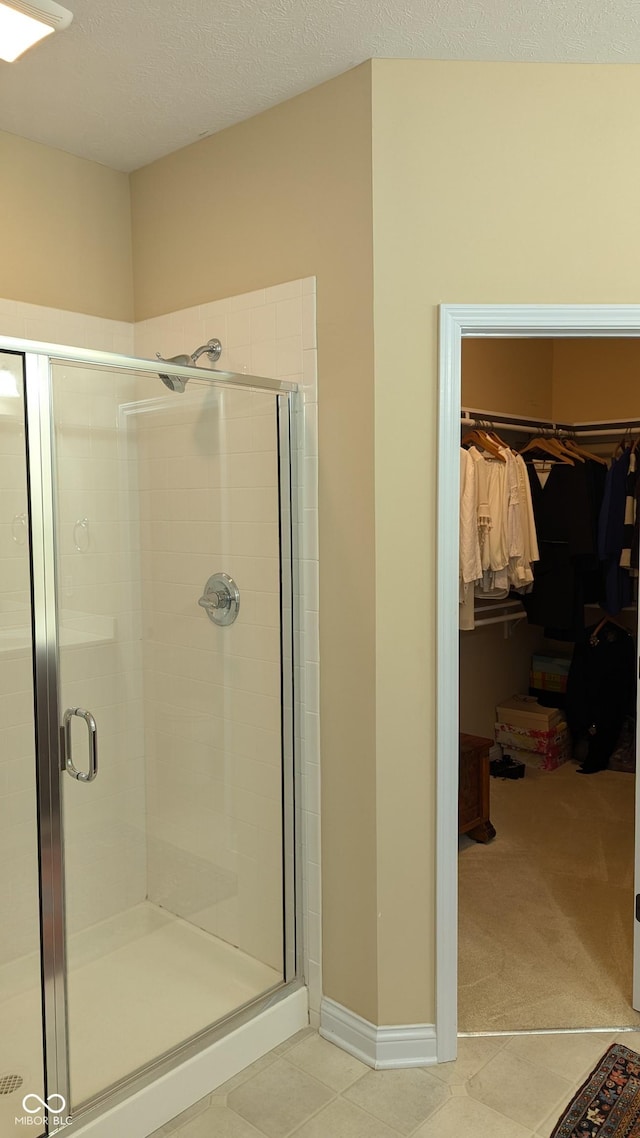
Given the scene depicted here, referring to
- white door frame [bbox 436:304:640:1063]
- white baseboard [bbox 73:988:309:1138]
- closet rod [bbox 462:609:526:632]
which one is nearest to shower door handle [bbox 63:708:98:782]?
white baseboard [bbox 73:988:309:1138]

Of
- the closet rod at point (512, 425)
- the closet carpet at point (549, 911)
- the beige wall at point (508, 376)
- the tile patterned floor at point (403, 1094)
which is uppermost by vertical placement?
the beige wall at point (508, 376)

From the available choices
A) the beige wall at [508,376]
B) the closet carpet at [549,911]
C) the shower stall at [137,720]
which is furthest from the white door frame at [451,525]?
the beige wall at [508,376]

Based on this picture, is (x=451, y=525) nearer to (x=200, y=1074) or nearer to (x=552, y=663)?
(x=200, y=1074)

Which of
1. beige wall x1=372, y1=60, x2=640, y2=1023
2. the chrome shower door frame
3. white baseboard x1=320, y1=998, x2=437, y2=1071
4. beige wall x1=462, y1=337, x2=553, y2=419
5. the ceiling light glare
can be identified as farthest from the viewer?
beige wall x1=462, y1=337, x2=553, y2=419

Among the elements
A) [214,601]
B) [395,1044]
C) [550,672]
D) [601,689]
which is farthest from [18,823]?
[550,672]

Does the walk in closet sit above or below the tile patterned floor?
above

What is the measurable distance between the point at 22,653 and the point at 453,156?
167 cm

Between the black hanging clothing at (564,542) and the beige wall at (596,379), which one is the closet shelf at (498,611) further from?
the beige wall at (596,379)

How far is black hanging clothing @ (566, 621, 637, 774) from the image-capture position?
4527 millimetres

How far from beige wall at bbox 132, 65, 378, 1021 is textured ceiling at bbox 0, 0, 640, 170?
0.41 feet

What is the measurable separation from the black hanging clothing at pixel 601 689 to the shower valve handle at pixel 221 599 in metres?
2.75

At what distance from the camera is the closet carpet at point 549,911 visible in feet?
8.36

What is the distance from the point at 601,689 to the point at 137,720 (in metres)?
3.02

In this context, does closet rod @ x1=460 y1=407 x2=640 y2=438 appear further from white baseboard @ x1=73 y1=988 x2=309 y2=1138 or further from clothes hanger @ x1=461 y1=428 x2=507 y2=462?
white baseboard @ x1=73 y1=988 x2=309 y2=1138
